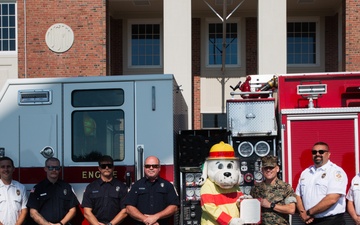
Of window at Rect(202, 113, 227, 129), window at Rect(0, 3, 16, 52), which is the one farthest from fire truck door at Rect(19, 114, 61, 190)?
window at Rect(202, 113, 227, 129)

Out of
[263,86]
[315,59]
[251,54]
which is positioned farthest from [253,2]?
[263,86]

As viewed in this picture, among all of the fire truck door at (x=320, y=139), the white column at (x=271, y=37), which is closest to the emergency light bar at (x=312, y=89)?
the fire truck door at (x=320, y=139)

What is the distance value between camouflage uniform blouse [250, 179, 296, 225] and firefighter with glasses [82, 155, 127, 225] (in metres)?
1.47

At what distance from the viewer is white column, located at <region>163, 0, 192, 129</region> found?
17.8 m

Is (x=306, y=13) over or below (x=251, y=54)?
over

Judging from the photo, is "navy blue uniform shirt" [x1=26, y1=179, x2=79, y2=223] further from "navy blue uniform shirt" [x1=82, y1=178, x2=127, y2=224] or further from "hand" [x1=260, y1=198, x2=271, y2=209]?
"hand" [x1=260, y1=198, x2=271, y2=209]

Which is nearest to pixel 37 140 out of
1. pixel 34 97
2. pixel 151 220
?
pixel 34 97

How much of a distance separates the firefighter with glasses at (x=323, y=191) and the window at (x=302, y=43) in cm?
1594

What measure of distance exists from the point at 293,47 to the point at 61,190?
17.0 meters

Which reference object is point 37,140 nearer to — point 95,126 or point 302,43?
point 95,126

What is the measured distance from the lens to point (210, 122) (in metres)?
21.2

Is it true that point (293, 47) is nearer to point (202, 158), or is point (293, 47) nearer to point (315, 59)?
point (315, 59)

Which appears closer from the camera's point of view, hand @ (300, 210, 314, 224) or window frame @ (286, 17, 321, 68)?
hand @ (300, 210, 314, 224)

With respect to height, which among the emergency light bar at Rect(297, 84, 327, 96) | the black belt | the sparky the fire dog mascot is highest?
the emergency light bar at Rect(297, 84, 327, 96)
